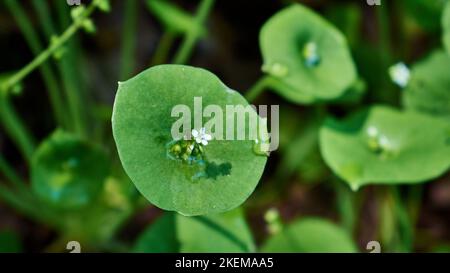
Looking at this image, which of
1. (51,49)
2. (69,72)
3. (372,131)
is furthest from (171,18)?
(372,131)

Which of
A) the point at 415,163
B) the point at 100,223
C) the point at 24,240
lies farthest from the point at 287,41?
the point at 24,240

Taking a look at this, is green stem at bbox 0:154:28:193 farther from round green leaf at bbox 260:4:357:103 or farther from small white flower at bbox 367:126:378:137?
small white flower at bbox 367:126:378:137

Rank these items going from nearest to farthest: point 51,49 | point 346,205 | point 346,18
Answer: point 51,49
point 346,205
point 346,18

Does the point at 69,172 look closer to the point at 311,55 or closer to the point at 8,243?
the point at 8,243

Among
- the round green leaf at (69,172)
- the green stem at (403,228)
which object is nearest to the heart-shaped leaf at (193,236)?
the round green leaf at (69,172)
